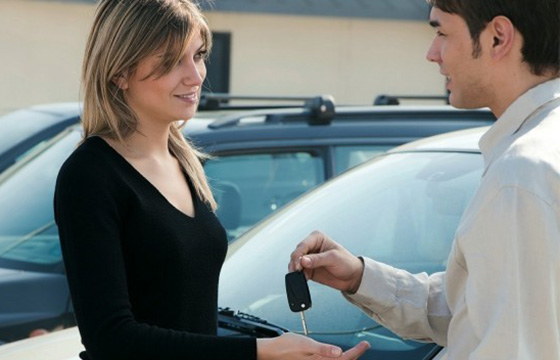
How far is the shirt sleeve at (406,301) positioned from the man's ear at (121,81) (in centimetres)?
73

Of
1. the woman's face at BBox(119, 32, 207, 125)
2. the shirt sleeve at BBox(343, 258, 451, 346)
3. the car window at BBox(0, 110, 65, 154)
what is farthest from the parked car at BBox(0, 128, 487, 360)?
the car window at BBox(0, 110, 65, 154)

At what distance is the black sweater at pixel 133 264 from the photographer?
101 inches

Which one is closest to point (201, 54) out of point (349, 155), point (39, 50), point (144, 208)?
point (144, 208)

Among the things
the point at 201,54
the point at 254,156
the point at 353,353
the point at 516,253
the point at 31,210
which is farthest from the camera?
the point at 254,156

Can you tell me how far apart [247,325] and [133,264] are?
29.8 inches

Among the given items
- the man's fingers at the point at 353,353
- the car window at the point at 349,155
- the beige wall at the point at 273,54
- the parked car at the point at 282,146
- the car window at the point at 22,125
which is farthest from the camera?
the beige wall at the point at 273,54

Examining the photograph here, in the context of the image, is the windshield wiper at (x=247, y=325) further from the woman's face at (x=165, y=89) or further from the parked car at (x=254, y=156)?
the parked car at (x=254, y=156)

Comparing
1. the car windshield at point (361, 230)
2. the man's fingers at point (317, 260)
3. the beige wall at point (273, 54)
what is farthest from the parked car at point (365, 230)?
the beige wall at point (273, 54)

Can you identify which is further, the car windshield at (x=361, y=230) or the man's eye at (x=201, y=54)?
the car windshield at (x=361, y=230)

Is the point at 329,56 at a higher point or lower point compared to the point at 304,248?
lower

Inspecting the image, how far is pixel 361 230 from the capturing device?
3.71 meters

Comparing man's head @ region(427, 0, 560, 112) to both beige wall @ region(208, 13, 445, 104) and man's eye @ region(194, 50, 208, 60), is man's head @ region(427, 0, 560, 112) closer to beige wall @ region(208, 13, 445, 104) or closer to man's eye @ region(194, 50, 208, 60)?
→ man's eye @ region(194, 50, 208, 60)

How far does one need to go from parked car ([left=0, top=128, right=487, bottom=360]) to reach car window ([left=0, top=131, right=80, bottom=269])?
1.48 meters

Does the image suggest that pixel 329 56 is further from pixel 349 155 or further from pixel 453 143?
pixel 453 143
